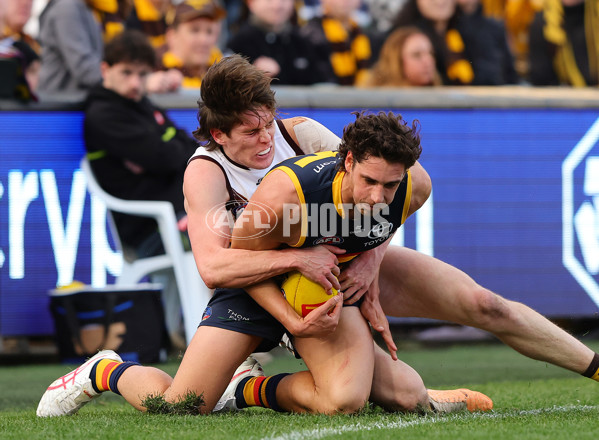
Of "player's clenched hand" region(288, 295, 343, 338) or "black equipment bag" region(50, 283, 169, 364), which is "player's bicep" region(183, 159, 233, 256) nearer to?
"player's clenched hand" region(288, 295, 343, 338)

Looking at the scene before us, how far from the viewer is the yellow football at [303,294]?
4.43m

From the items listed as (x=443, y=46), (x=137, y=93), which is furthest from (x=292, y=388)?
(x=443, y=46)

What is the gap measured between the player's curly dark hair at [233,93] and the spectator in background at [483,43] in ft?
16.2

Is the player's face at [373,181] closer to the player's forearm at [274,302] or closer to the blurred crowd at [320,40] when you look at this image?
the player's forearm at [274,302]

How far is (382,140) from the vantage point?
4121 millimetres

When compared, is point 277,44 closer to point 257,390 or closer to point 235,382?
point 235,382

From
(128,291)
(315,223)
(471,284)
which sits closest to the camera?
(315,223)

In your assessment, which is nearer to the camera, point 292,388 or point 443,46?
point 292,388

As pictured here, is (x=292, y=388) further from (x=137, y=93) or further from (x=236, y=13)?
(x=236, y=13)

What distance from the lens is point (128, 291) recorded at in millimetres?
6941

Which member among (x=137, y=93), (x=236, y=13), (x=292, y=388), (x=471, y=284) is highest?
(x=236, y=13)

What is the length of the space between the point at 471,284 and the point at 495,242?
3.54 meters

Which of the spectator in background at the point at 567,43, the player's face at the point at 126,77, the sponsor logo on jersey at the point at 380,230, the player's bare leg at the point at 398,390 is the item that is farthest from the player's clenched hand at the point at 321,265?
the spectator in background at the point at 567,43

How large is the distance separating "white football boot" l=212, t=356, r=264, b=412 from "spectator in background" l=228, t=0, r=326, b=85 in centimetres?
404
